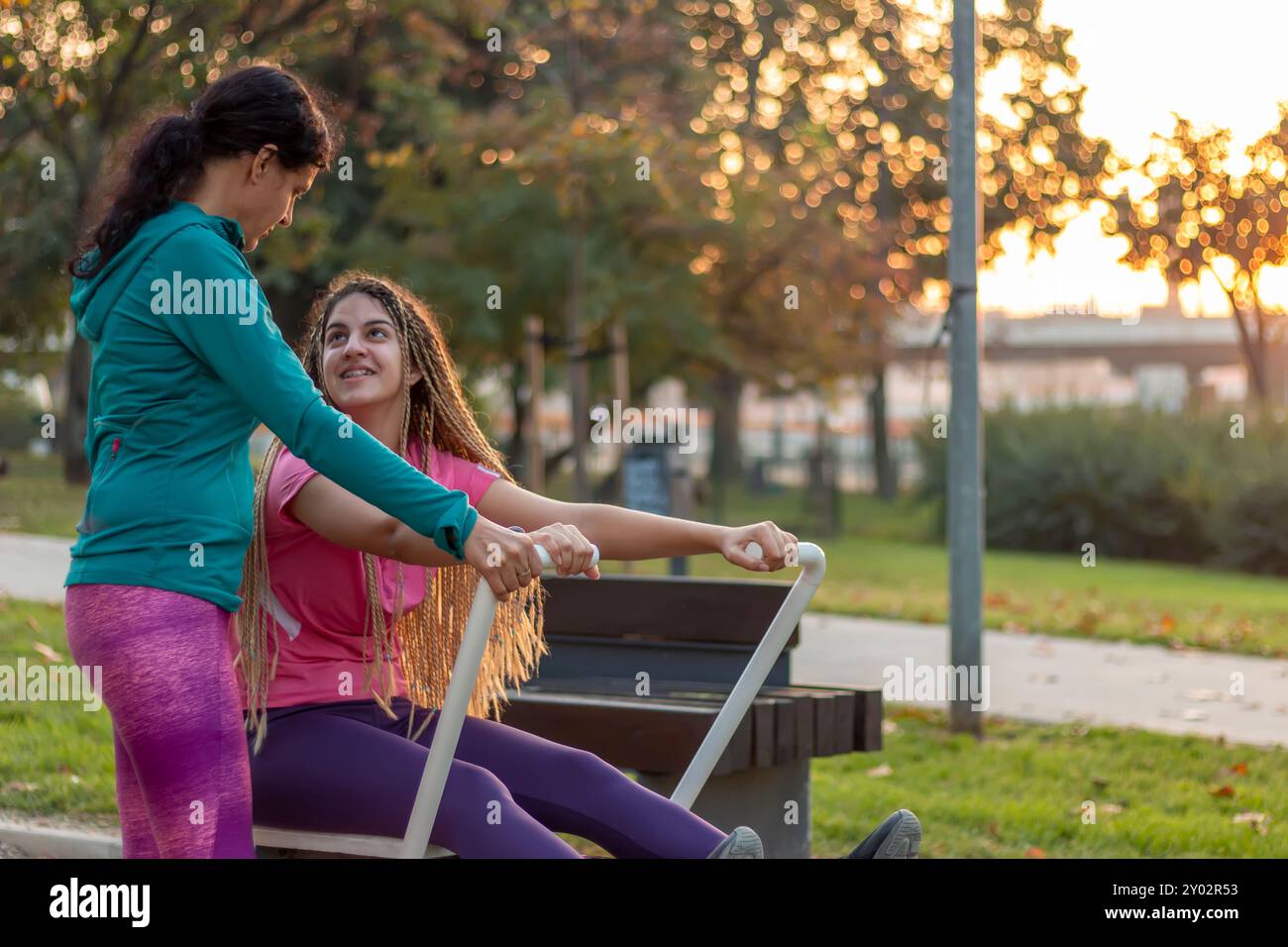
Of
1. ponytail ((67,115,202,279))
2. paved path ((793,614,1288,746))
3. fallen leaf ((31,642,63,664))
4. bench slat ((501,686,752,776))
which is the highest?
ponytail ((67,115,202,279))

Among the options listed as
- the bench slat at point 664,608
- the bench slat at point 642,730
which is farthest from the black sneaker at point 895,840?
the bench slat at point 664,608

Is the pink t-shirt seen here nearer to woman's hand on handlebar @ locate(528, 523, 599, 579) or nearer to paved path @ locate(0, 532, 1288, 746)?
woman's hand on handlebar @ locate(528, 523, 599, 579)

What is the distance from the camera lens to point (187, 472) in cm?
239

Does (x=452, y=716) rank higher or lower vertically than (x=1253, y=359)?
lower

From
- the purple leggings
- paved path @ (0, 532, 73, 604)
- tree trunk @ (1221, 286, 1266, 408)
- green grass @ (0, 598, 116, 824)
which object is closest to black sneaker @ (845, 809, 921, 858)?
the purple leggings

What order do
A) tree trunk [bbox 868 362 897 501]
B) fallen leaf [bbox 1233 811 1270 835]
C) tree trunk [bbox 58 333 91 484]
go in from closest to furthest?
fallen leaf [bbox 1233 811 1270 835]
tree trunk [bbox 58 333 91 484]
tree trunk [bbox 868 362 897 501]

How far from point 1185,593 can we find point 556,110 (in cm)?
724

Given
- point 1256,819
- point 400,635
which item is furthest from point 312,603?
point 1256,819

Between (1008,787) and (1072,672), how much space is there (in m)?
3.19

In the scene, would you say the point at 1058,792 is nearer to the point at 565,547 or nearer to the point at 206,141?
the point at 565,547

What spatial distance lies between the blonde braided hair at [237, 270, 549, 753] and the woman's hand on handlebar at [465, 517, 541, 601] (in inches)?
22.0

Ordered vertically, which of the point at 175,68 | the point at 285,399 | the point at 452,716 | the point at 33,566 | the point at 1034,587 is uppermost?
the point at 175,68

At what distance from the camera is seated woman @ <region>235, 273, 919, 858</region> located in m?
2.75

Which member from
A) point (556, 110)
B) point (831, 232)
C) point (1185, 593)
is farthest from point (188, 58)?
point (1185, 593)
